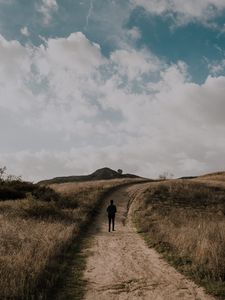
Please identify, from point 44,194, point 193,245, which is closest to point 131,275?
point 193,245

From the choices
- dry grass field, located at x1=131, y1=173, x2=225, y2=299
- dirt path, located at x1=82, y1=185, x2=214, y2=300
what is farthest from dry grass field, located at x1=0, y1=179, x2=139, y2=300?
dry grass field, located at x1=131, y1=173, x2=225, y2=299

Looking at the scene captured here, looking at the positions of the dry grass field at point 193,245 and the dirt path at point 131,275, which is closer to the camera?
the dirt path at point 131,275

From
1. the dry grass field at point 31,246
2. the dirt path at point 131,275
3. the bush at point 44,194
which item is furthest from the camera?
the bush at point 44,194

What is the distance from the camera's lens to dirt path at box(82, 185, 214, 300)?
1101cm

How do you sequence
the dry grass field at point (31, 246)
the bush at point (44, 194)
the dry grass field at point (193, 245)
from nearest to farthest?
the dry grass field at point (31, 246) → the dry grass field at point (193, 245) → the bush at point (44, 194)

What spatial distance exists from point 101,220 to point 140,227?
516 cm

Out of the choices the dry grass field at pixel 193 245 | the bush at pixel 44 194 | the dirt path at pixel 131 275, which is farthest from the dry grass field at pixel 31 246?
the bush at pixel 44 194

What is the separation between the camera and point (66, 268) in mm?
14234

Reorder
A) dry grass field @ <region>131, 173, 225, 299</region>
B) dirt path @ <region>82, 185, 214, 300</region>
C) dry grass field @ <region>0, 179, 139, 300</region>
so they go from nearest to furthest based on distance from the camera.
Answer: dry grass field @ <region>0, 179, 139, 300</region>, dirt path @ <region>82, 185, 214, 300</region>, dry grass field @ <region>131, 173, 225, 299</region>

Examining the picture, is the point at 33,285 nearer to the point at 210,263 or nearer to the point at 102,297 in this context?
the point at 102,297

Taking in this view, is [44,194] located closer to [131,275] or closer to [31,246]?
[31,246]

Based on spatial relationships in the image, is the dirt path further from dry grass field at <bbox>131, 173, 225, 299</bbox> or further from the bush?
the bush

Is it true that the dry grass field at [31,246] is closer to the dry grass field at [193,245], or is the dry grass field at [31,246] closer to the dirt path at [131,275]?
the dirt path at [131,275]

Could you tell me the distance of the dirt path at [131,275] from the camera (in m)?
11.0
